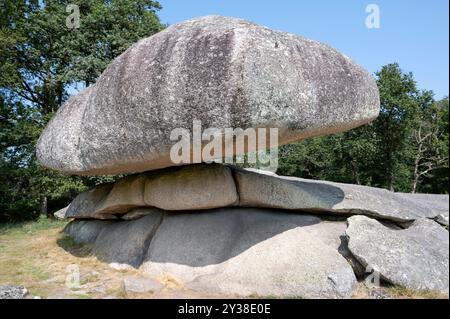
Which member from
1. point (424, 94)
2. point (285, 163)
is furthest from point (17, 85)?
point (424, 94)

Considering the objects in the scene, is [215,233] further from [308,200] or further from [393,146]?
[393,146]

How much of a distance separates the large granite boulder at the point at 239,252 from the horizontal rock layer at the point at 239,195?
0.98 feet

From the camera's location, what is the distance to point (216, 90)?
5.37 m

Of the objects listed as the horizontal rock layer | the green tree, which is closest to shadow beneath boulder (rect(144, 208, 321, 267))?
the horizontal rock layer

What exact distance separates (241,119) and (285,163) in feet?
75.4

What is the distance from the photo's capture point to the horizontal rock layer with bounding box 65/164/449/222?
24.3 feet

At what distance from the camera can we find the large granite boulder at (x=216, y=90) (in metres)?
5.39

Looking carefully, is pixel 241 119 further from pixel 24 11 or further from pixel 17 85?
pixel 24 11

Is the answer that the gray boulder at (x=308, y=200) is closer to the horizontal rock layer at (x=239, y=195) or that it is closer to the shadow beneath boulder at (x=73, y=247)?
the horizontal rock layer at (x=239, y=195)

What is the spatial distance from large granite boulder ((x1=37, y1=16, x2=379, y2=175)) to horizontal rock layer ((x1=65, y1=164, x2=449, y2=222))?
2.87 ft

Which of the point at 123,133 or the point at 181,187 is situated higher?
the point at 123,133

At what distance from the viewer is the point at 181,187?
743 centimetres

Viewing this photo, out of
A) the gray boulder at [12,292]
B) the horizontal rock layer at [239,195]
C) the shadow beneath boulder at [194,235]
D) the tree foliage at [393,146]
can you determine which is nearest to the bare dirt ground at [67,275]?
the gray boulder at [12,292]

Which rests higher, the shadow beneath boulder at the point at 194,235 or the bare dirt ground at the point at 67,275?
the shadow beneath boulder at the point at 194,235
